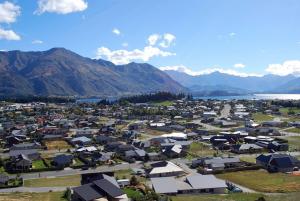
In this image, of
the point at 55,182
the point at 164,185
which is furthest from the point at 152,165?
Result: the point at 55,182

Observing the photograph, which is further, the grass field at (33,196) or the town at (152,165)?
the town at (152,165)

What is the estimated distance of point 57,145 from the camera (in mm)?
74438

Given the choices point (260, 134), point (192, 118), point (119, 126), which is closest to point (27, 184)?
point (260, 134)

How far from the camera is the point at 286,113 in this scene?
125688 mm

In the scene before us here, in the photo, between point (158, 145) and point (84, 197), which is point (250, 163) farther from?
point (84, 197)

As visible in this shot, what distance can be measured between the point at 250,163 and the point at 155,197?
21638 millimetres

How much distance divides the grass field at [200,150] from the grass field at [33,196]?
28.0 meters

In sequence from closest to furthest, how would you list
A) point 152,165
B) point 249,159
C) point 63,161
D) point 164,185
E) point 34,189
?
point 164,185 < point 34,189 < point 152,165 < point 63,161 < point 249,159

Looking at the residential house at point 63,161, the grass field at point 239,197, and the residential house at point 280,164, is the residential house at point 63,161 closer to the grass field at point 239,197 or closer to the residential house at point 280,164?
the grass field at point 239,197

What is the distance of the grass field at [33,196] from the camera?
3641 centimetres

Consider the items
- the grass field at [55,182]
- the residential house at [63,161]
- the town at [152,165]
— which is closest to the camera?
the town at [152,165]

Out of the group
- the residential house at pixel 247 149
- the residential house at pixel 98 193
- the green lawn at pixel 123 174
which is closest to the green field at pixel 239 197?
the residential house at pixel 98 193

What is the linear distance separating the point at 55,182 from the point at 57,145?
30897 mm

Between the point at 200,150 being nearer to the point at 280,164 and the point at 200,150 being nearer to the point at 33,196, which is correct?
the point at 280,164
